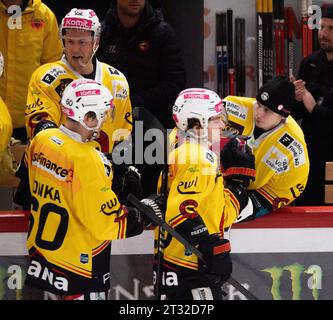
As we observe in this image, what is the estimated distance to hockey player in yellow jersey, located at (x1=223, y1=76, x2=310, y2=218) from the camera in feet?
16.8

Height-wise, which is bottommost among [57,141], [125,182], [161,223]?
[161,223]

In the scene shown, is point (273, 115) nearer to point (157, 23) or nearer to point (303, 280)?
point (303, 280)

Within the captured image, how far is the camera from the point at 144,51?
6195 mm

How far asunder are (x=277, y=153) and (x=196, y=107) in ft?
2.11

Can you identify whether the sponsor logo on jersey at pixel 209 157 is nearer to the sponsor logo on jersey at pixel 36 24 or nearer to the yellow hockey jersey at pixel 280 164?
the yellow hockey jersey at pixel 280 164

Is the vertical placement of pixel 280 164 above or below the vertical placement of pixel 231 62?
below

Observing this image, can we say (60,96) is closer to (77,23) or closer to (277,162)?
(77,23)

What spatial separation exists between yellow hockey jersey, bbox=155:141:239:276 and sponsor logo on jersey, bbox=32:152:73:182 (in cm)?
47

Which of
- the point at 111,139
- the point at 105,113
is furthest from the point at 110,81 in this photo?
the point at 105,113

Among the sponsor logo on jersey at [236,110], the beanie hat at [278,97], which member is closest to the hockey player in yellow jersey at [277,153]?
the beanie hat at [278,97]

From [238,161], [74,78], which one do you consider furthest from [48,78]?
[238,161]

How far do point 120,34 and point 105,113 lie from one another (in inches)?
66.8

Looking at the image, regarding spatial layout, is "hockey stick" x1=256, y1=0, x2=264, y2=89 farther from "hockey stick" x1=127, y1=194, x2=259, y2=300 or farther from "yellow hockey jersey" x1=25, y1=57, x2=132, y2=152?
"hockey stick" x1=127, y1=194, x2=259, y2=300

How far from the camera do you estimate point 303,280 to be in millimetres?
5152
